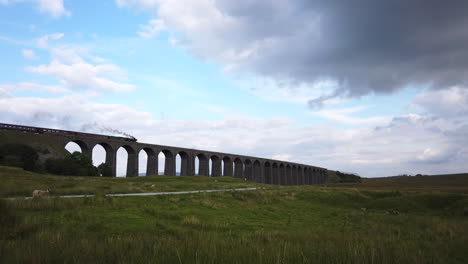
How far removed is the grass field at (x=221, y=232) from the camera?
418cm

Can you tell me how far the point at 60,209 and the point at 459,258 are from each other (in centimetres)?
1320

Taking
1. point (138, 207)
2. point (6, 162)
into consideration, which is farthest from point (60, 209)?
point (6, 162)

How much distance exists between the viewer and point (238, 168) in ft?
322

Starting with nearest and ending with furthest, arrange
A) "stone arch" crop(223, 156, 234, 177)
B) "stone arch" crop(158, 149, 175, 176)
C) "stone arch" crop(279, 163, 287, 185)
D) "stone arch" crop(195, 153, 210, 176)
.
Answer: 1. "stone arch" crop(158, 149, 175, 176)
2. "stone arch" crop(195, 153, 210, 176)
3. "stone arch" crop(223, 156, 234, 177)
4. "stone arch" crop(279, 163, 287, 185)

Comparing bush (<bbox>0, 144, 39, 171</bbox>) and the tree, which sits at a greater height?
bush (<bbox>0, 144, 39, 171</bbox>)

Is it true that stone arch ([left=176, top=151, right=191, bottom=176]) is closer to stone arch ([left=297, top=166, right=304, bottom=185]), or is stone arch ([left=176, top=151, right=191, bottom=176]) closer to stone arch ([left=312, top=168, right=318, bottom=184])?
stone arch ([left=297, top=166, right=304, bottom=185])

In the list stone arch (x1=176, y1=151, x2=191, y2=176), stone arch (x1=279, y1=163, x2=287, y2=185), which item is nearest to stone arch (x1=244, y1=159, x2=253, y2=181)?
stone arch (x1=279, y1=163, x2=287, y2=185)

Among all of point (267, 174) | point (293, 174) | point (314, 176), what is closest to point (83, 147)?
point (267, 174)

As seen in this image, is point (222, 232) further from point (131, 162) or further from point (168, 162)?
point (168, 162)

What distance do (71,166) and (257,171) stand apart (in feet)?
233

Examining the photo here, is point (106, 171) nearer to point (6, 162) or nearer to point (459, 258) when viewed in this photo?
point (6, 162)

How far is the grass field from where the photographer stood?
4.18 meters

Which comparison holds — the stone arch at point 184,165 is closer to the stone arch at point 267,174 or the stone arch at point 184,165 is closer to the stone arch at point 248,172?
the stone arch at point 248,172

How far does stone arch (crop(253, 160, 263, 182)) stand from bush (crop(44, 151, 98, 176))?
216 ft
